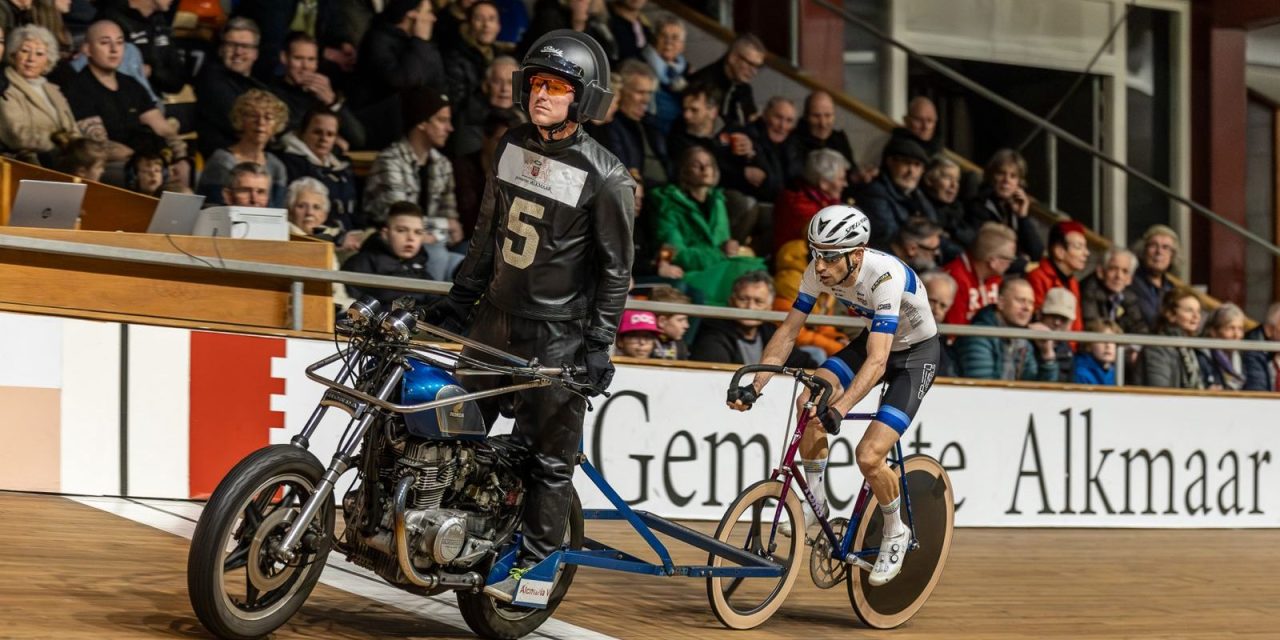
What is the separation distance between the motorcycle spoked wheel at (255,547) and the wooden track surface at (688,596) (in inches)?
9.6

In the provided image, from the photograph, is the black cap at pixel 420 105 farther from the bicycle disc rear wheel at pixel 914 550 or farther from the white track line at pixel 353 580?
the bicycle disc rear wheel at pixel 914 550

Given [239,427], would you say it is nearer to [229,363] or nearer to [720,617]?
[229,363]

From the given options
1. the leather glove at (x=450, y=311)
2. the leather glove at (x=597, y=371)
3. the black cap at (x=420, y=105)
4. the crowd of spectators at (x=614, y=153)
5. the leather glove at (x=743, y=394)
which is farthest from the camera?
the black cap at (x=420, y=105)

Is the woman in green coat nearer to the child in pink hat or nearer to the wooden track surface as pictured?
the child in pink hat

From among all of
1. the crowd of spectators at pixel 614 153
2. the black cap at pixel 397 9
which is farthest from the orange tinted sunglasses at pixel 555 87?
the black cap at pixel 397 9

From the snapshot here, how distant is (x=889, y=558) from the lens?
22.4 feet

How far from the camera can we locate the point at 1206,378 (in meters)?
11.9

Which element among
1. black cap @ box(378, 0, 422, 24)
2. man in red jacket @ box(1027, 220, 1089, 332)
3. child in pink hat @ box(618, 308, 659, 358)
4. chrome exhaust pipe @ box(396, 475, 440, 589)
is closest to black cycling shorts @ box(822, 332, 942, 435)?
chrome exhaust pipe @ box(396, 475, 440, 589)

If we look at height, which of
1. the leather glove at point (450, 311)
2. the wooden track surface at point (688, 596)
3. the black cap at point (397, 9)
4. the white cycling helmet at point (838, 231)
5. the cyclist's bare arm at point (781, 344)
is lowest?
the wooden track surface at point (688, 596)

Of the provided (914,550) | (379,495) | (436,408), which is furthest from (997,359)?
(379,495)

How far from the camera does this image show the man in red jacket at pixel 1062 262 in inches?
469

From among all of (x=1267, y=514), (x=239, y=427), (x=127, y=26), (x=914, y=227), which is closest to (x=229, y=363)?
(x=239, y=427)

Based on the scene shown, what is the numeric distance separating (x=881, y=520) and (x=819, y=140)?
586cm

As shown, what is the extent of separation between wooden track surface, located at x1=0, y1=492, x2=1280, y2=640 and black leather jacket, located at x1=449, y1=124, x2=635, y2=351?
120 cm
